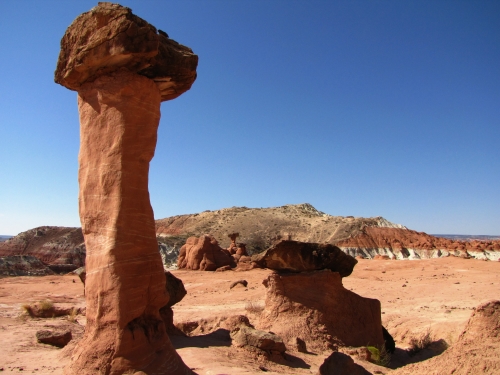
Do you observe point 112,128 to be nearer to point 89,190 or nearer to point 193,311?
point 89,190

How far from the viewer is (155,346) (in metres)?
5.10

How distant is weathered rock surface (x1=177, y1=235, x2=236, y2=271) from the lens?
26.7 meters

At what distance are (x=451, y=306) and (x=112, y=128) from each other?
1188 cm

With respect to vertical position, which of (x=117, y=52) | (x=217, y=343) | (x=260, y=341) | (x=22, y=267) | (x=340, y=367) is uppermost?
(x=117, y=52)

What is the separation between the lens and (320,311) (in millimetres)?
8477

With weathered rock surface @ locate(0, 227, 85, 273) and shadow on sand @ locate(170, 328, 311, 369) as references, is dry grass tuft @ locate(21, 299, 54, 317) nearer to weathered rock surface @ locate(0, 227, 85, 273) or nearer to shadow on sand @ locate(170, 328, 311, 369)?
shadow on sand @ locate(170, 328, 311, 369)

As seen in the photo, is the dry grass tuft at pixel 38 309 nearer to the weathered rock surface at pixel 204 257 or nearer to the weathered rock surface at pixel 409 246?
the weathered rock surface at pixel 204 257

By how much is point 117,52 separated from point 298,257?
5861mm

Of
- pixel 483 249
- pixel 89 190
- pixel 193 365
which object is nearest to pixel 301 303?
pixel 193 365

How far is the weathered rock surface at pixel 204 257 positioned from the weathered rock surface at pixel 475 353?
22.0 m

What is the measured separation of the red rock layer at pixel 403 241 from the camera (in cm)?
3928

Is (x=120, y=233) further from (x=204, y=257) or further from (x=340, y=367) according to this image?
(x=204, y=257)

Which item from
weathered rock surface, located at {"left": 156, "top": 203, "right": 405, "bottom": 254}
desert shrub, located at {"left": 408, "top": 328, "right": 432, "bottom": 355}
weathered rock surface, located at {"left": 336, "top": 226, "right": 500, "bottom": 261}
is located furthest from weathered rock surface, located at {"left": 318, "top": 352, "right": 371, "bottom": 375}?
weathered rock surface, located at {"left": 156, "top": 203, "right": 405, "bottom": 254}

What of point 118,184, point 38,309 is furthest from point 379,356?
point 38,309
